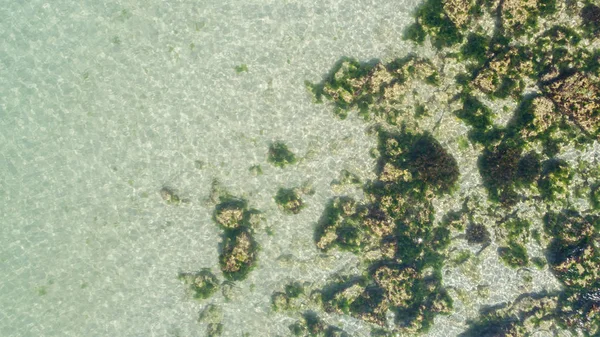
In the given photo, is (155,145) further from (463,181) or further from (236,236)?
(463,181)

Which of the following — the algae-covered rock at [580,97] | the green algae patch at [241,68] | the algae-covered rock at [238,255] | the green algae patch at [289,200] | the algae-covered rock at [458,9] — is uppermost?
A: the algae-covered rock at [458,9]

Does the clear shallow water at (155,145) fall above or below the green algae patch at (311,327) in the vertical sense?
above

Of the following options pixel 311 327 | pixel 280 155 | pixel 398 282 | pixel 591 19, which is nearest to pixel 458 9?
pixel 591 19

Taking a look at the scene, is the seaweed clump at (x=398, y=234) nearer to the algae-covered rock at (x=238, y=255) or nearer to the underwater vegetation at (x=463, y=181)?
the underwater vegetation at (x=463, y=181)

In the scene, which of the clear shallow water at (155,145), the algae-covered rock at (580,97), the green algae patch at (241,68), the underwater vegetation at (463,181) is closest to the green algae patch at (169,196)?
the underwater vegetation at (463,181)

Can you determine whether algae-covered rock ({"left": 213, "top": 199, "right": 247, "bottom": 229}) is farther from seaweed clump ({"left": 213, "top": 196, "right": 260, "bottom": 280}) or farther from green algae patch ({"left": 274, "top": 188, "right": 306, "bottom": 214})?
green algae patch ({"left": 274, "top": 188, "right": 306, "bottom": 214})

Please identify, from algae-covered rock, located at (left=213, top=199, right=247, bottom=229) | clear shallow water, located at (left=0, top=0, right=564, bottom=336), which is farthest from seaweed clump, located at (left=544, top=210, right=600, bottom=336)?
algae-covered rock, located at (left=213, top=199, right=247, bottom=229)

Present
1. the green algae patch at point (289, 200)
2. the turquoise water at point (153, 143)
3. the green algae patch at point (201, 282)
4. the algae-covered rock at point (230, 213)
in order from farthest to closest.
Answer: the green algae patch at point (201, 282) < the green algae patch at point (289, 200) < the algae-covered rock at point (230, 213) < the turquoise water at point (153, 143)
